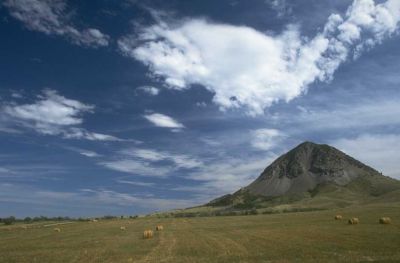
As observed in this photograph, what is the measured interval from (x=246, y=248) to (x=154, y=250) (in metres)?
7.32

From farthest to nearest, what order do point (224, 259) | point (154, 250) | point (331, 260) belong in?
point (154, 250), point (224, 259), point (331, 260)

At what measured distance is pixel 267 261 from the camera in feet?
92.3

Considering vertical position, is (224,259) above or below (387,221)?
below

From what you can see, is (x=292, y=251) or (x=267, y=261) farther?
(x=292, y=251)

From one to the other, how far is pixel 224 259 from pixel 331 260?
6790 mm

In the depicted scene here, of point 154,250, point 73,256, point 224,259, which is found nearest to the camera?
point 224,259

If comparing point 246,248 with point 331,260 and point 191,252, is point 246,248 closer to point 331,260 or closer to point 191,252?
point 191,252

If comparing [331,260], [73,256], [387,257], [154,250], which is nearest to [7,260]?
[73,256]

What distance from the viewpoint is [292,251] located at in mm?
32719

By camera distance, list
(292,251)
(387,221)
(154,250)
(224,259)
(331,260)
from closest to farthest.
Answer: (331,260) → (224,259) → (292,251) → (154,250) → (387,221)

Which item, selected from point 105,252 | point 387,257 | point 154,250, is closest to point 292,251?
point 387,257

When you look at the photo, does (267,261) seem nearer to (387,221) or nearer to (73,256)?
(73,256)

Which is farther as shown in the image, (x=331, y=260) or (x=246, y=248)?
(x=246, y=248)

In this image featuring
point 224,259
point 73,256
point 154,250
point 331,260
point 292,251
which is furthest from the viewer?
point 154,250
